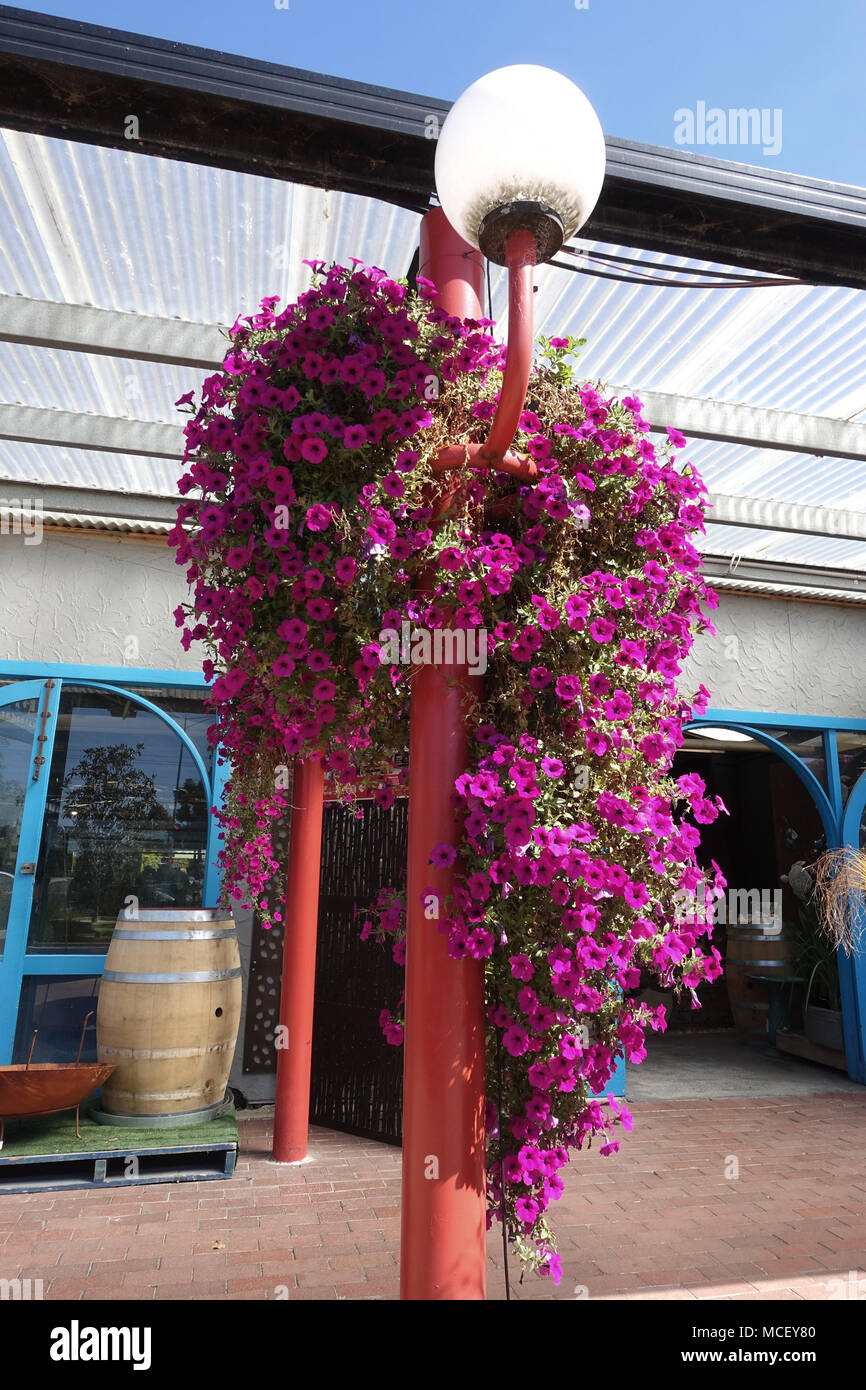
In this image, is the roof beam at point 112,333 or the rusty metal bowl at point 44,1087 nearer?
the roof beam at point 112,333

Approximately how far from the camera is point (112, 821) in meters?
5.12

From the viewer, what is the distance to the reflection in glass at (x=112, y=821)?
4957 mm

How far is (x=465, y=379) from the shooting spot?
5.95 ft

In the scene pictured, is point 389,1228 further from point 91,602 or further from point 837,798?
point 837,798

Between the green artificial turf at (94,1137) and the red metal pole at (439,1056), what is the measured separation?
2.59 meters

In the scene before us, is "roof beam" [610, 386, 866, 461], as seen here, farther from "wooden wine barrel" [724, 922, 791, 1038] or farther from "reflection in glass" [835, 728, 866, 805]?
"wooden wine barrel" [724, 922, 791, 1038]

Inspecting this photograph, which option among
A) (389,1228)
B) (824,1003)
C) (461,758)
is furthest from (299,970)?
(824,1003)

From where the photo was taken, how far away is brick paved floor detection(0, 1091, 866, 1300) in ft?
9.68

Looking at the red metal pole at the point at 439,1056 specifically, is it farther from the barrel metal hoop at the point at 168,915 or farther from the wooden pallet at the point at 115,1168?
the barrel metal hoop at the point at 168,915

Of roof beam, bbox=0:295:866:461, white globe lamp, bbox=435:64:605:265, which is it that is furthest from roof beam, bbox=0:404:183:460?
white globe lamp, bbox=435:64:605:265

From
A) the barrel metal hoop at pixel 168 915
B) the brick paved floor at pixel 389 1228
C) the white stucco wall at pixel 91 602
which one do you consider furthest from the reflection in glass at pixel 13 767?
the brick paved floor at pixel 389 1228

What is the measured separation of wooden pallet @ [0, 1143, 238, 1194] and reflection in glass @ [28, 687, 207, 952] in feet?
4.06

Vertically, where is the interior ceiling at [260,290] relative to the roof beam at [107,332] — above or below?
above

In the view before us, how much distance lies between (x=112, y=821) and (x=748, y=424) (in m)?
4.16
